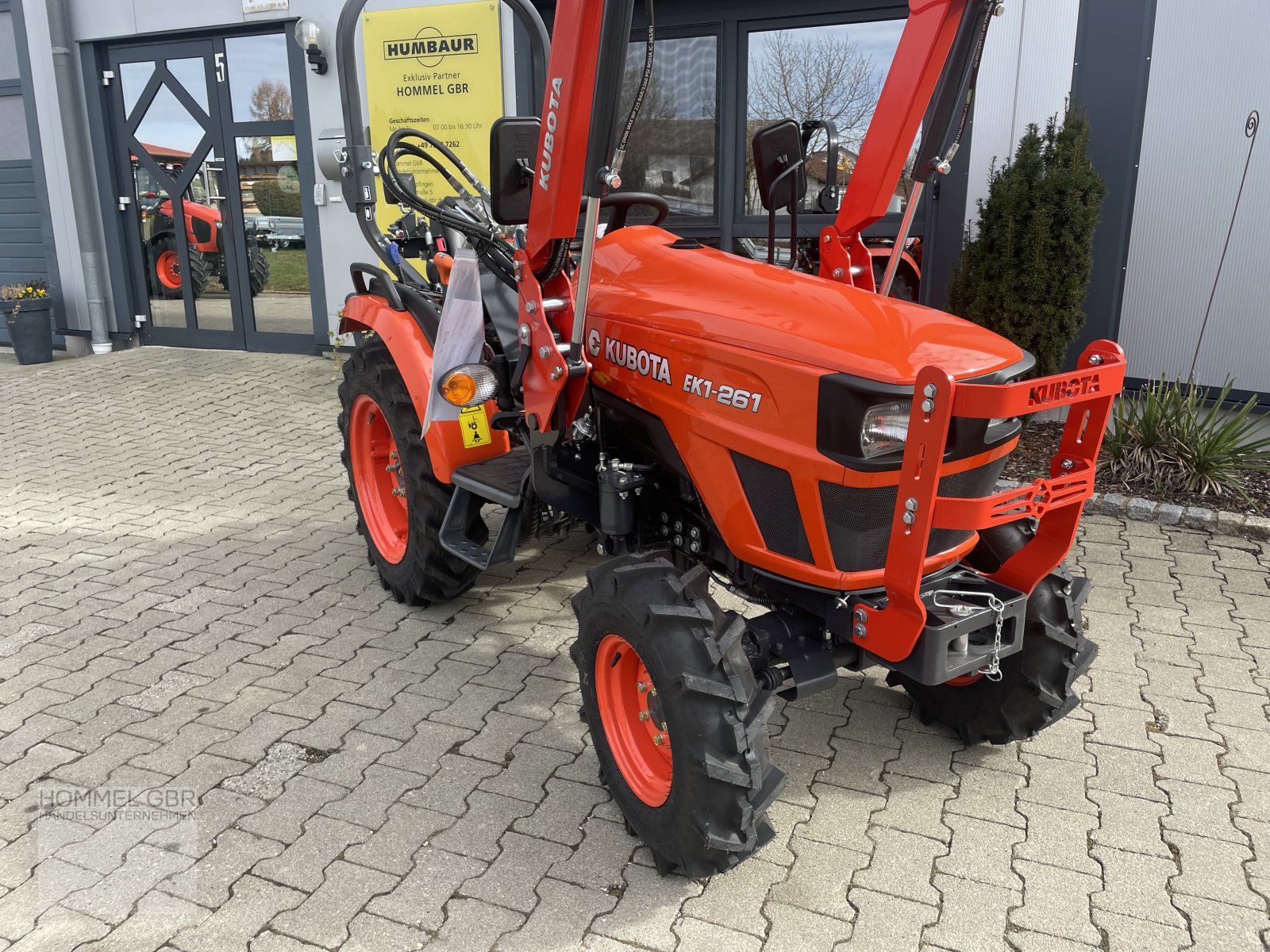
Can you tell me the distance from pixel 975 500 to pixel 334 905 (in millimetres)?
1735

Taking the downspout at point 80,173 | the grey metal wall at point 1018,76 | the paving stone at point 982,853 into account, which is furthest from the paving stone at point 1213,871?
the downspout at point 80,173

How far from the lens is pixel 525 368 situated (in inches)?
110

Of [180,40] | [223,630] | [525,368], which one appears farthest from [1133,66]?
[180,40]

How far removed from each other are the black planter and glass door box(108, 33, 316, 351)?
0.81m

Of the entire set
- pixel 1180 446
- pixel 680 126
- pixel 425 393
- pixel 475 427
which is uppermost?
pixel 680 126

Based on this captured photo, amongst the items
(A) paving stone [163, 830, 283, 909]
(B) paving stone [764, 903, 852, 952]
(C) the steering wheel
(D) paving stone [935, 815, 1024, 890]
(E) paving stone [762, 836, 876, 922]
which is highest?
(C) the steering wheel

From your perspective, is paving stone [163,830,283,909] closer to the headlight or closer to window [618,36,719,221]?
the headlight

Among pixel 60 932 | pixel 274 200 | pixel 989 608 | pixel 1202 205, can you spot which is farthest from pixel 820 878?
pixel 274 200

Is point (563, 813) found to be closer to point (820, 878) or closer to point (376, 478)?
point (820, 878)

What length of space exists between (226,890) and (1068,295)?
4.93 m

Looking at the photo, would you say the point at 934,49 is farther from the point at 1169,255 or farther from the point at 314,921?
the point at 1169,255

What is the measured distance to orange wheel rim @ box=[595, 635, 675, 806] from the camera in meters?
2.53

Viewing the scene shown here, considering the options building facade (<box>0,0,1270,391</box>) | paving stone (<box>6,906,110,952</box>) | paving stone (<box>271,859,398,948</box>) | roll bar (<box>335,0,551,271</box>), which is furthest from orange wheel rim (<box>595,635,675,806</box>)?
building facade (<box>0,0,1270,391</box>)

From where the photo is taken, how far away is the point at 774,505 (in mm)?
2342
